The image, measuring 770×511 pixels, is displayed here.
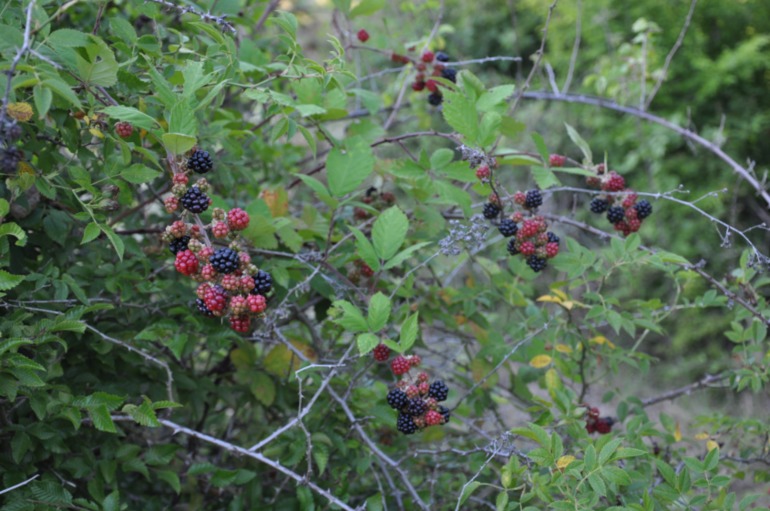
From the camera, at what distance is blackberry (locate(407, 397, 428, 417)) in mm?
1699

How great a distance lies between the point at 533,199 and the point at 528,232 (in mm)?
113

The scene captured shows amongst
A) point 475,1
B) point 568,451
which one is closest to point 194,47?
point 568,451

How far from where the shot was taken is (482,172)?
2033mm

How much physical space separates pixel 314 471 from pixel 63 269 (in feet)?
3.13

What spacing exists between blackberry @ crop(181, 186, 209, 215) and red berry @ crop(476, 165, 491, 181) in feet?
2.59

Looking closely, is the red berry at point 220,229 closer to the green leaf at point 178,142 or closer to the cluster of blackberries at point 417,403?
the green leaf at point 178,142

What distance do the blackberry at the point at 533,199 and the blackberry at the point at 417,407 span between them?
661mm

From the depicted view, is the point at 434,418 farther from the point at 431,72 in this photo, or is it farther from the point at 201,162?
the point at 431,72

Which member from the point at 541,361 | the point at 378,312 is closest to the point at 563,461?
the point at 378,312

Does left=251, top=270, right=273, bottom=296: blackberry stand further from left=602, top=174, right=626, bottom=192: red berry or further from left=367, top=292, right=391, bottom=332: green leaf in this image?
left=602, top=174, right=626, bottom=192: red berry

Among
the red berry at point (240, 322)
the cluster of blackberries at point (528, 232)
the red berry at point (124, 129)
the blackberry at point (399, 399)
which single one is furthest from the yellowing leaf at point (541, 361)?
the red berry at point (124, 129)

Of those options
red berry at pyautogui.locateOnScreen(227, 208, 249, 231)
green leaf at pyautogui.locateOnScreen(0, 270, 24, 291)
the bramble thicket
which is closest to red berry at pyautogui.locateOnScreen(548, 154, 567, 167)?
the bramble thicket

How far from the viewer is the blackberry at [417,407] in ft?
5.57

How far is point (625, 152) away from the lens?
5.79 m
